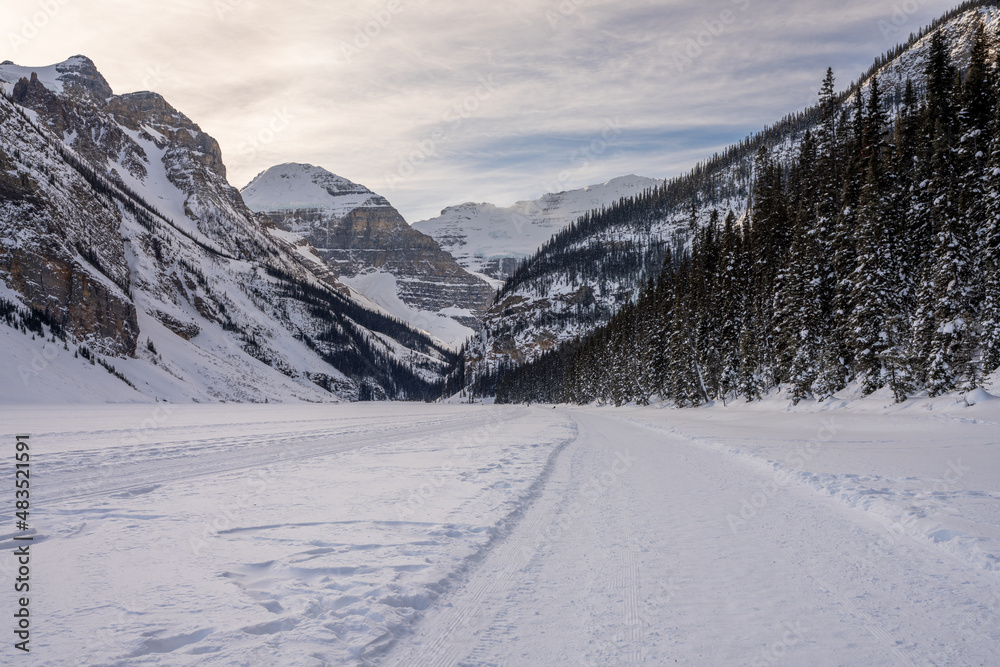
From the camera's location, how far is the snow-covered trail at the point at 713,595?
388 centimetres

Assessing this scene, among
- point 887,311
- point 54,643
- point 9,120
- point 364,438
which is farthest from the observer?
point 9,120

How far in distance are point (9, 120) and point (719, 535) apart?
150 meters

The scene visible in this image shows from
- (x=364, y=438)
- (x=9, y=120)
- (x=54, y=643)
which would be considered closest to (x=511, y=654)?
(x=54, y=643)

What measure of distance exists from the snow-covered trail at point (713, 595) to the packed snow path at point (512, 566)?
0.03 metres

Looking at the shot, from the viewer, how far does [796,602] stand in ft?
15.5

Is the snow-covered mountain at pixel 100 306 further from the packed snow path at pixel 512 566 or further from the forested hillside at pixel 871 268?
the forested hillside at pixel 871 268

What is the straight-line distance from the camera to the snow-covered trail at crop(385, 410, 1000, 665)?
12.7 ft

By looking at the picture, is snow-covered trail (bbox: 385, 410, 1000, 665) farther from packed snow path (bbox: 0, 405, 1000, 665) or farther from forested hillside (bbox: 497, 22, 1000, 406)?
forested hillside (bbox: 497, 22, 1000, 406)

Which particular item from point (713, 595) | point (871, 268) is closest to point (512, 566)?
point (713, 595)

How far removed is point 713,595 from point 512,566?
2125 millimetres

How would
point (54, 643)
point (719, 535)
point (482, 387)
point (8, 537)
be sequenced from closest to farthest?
point (54, 643)
point (8, 537)
point (719, 535)
point (482, 387)

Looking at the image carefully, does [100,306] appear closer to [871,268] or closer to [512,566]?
[871,268]

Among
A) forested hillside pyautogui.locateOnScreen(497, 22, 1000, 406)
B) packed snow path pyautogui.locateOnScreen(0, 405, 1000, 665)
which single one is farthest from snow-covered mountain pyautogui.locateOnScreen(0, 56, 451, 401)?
forested hillside pyautogui.locateOnScreen(497, 22, 1000, 406)

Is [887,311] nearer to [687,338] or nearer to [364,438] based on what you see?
[687,338]
